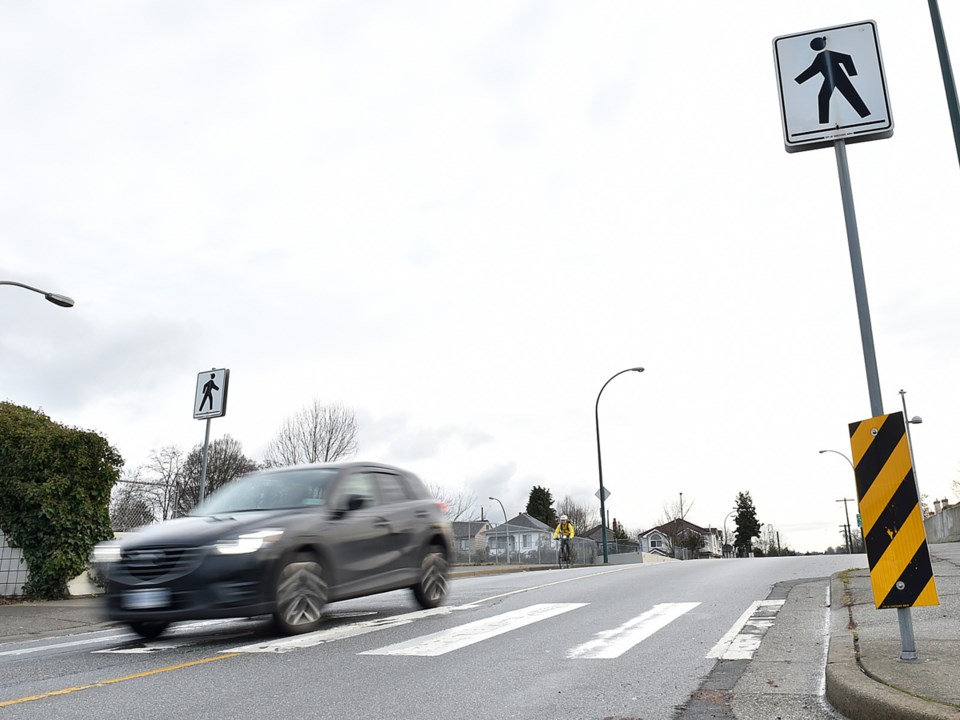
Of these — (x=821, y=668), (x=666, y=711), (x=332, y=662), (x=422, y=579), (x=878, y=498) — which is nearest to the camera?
(x=666, y=711)

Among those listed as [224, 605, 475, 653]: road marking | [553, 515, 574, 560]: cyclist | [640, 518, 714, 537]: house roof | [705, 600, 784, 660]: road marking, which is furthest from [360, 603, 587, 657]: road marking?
[640, 518, 714, 537]: house roof

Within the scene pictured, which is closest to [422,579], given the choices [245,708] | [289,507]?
[289,507]

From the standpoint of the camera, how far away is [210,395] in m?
15.4

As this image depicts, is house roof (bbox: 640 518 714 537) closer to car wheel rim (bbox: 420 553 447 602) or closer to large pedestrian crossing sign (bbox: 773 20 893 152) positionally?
car wheel rim (bbox: 420 553 447 602)

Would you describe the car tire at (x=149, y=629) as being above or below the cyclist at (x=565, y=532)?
below

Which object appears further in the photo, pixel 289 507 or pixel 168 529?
pixel 289 507

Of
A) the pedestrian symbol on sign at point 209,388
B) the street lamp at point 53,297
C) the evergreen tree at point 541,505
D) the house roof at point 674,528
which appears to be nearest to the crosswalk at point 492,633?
the pedestrian symbol on sign at point 209,388

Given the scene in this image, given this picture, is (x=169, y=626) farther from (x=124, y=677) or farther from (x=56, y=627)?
(x=124, y=677)

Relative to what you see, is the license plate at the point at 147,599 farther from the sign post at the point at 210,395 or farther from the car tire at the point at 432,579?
the sign post at the point at 210,395

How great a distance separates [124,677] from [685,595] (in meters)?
7.47

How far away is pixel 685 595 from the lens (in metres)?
11.0

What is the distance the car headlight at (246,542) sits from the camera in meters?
7.20

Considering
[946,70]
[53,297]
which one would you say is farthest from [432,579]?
[53,297]

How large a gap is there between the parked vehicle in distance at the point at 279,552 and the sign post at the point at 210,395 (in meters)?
6.30
